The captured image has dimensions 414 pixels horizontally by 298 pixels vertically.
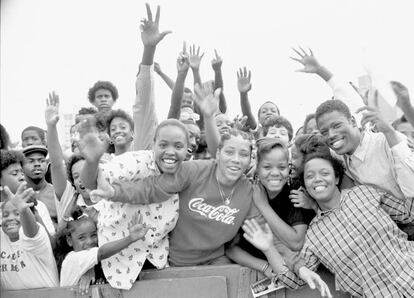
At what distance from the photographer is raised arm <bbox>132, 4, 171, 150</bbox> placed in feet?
11.1

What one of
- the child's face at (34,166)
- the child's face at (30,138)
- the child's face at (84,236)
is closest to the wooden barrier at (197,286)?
the child's face at (84,236)

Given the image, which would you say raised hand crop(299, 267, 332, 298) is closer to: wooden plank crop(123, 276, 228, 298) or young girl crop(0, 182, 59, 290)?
wooden plank crop(123, 276, 228, 298)

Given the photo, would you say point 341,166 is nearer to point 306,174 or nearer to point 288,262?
point 306,174

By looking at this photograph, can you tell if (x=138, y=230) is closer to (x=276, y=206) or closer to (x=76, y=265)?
(x=76, y=265)

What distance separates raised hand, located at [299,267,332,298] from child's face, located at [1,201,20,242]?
183cm

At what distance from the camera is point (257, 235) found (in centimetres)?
291

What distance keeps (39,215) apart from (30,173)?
0.87 metres

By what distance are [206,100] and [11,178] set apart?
1516mm

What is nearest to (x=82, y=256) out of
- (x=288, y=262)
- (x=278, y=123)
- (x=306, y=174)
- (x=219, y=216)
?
(x=219, y=216)

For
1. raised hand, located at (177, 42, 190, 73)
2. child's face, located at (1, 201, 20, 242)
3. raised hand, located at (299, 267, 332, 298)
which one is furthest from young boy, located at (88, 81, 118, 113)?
raised hand, located at (299, 267, 332, 298)

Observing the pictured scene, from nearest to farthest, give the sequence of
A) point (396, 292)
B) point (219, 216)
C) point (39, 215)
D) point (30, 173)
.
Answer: point (396, 292)
point (219, 216)
point (39, 215)
point (30, 173)

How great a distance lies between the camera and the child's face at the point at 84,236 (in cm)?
329

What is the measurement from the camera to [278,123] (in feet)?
14.4

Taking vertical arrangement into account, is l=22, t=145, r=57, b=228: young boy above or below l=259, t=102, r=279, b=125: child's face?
below
